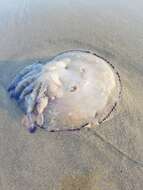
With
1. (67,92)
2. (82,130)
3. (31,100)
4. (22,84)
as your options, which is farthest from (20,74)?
(82,130)

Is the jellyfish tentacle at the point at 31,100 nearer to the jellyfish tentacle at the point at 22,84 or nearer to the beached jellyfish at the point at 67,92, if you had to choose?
the beached jellyfish at the point at 67,92

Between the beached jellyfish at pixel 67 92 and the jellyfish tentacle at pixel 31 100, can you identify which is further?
the jellyfish tentacle at pixel 31 100

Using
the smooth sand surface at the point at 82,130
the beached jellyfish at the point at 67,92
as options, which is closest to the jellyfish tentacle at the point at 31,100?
the beached jellyfish at the point at 67,92

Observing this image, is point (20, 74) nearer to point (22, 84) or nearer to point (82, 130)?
point (22, 84)

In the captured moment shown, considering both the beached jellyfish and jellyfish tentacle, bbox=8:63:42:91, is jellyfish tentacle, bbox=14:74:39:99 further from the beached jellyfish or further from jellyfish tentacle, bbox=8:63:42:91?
jellyfish tentacle, bbox=8:63:42:91

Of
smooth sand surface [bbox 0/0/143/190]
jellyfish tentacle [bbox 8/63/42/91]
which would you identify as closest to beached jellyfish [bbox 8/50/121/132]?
jellyfish tentacle [bbox 8/63/42/91]
